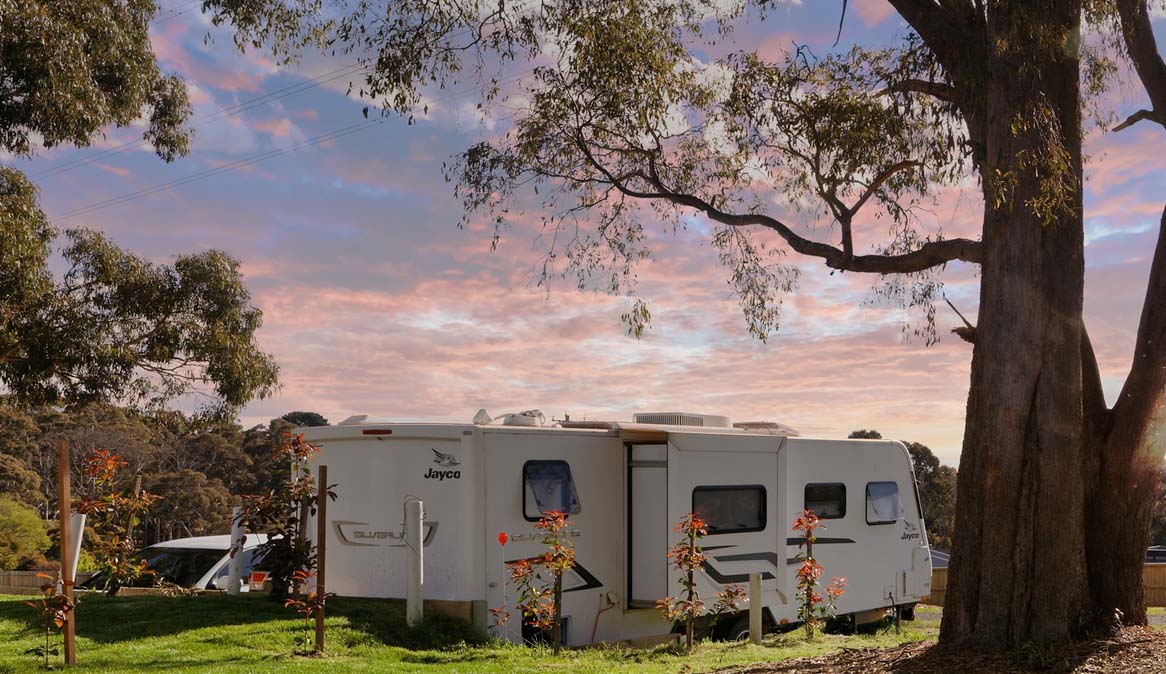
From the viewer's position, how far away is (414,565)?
11.7 metres

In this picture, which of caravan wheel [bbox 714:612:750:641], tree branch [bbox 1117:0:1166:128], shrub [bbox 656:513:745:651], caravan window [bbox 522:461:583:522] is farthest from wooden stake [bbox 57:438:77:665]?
tree branch [bbox 1117:0:1166:128]

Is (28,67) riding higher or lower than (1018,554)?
higher

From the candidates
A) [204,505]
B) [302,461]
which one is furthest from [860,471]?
[204,505]

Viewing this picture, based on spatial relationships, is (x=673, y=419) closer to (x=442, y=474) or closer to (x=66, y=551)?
(x=442, y=474)

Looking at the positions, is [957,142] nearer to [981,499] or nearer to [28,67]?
[981,499]

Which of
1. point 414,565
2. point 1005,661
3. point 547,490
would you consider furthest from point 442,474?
point 1005,661

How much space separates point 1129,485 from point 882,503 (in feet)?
16.3

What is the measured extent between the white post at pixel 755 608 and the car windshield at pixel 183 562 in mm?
7291

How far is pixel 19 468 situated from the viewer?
126ft

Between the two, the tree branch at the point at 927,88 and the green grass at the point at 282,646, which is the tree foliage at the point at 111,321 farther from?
the tree branch at the point at 927,88

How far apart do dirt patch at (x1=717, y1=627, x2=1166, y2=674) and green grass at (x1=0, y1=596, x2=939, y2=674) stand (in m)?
0.81

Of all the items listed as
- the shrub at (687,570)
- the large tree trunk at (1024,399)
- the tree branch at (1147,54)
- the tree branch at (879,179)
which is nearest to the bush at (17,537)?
the shrub at (687,570)

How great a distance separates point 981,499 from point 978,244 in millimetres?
2529

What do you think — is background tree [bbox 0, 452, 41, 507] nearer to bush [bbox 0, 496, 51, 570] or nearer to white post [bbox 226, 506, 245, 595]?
bush [bbox 0, 496, 51, 570]
